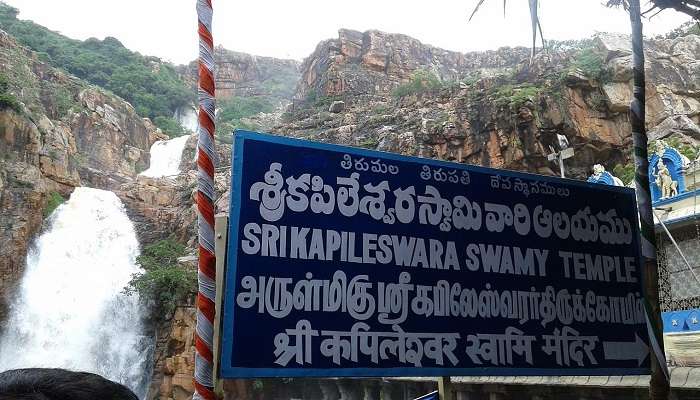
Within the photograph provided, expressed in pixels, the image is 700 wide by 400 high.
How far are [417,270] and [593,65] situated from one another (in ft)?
87.8

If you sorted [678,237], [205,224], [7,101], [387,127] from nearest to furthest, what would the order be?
1. [205,224]
2. [678,237]
3. [7,101]
4. [387,127]

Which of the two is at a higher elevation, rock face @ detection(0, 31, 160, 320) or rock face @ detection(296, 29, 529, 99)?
rock face @ detection(296, 29, 529, 99)

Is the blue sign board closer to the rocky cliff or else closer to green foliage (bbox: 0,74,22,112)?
the rocky cliff

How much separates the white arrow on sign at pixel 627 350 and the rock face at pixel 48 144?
23.4 meters

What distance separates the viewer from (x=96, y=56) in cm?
5759

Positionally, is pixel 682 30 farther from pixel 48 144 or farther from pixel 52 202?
pixel 52 202

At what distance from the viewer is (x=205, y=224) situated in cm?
292

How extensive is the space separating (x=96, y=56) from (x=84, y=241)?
38015 millimetres

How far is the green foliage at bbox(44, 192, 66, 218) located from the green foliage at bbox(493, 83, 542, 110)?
21905 millimetres

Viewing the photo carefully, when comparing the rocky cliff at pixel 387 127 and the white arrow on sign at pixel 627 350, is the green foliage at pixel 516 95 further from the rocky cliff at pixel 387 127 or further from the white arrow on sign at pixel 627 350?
the white arrow on sign at pixel 627 350

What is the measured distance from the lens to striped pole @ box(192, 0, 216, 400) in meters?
2.82

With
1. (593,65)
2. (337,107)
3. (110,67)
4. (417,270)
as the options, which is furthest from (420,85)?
(110,67)

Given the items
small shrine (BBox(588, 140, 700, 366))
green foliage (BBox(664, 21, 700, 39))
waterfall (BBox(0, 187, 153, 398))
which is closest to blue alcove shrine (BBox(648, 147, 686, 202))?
small shrine (BBox(588, 140, 700, 366))

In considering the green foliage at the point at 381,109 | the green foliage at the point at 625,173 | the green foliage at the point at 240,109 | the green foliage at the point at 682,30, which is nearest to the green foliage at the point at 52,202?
the green foliage at the point at 381,109
